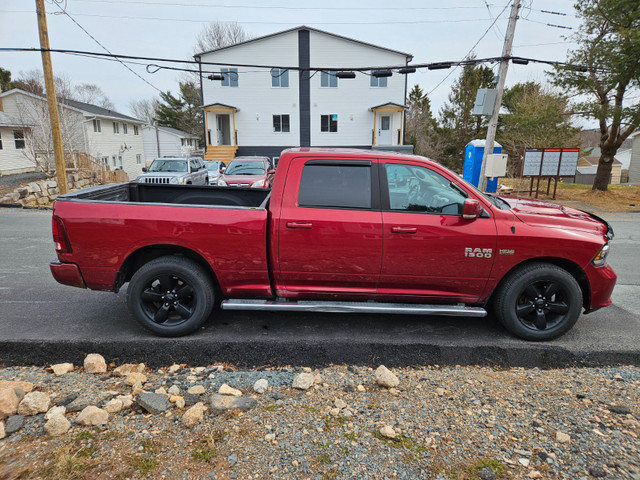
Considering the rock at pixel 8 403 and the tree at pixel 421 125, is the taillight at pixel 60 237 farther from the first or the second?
the tree at pixel 421 125

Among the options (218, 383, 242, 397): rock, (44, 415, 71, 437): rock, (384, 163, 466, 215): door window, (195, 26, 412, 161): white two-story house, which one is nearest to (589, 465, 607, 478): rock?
(384, 163, 466, 215): door window

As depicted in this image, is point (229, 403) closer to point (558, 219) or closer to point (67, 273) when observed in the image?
point (67, 273)

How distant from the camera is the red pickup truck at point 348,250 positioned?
392cm

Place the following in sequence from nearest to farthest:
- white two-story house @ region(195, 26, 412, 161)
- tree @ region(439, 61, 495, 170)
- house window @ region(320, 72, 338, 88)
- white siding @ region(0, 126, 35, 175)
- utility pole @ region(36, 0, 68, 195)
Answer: utility pole @ region(36, 0, 68, 195) → white siding @ region(0, 126, 35, 175) → white two-story house @ region(195, 26, 412, 161) → house window @ region(320, 72, 338, 88) → tree @ region(439, 61, 495, 170)

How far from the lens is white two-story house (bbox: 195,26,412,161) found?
30.6 m

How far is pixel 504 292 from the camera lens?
13.3 ft

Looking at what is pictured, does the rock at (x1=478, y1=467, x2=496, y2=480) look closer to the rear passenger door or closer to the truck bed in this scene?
the rear passenger door

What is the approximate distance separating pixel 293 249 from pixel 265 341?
0.96m

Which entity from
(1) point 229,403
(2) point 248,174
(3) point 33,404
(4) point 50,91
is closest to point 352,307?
(1) point 229,403

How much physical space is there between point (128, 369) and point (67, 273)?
47.7 inches

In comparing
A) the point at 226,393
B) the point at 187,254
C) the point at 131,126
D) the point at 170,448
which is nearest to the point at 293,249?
the point at 187,254

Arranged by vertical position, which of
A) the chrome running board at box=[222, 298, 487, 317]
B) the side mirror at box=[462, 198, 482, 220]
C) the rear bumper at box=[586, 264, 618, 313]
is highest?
the side mirror at box=[462, 198, 482, 220]

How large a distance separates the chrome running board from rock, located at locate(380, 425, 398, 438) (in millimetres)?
1299

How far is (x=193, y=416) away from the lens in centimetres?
293
